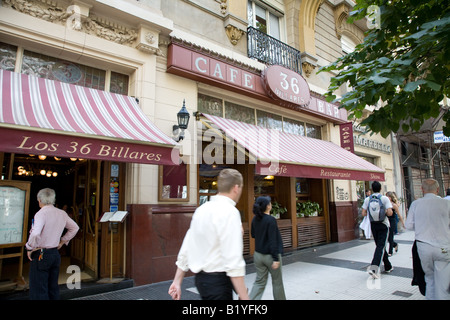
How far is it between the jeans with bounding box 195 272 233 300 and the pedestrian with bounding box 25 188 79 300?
2.72 m

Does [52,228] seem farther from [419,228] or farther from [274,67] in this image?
[274,67]

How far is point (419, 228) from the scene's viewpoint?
4.14 metres

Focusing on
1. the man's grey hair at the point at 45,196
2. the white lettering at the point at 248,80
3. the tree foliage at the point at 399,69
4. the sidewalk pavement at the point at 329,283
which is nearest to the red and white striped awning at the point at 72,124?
the man's grey hair at the point at 45,196

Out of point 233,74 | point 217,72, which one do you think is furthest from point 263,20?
point 217,72

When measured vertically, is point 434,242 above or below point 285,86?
below

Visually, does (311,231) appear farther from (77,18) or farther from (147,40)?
(77,18)

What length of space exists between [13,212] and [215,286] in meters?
4.28

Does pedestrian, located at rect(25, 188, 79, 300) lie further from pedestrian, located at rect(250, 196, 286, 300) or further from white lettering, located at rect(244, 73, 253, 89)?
white lettering, located at rect(244, 73, 253, 89)

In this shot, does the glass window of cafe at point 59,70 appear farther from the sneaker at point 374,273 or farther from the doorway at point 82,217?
the sneaker at point 374,273

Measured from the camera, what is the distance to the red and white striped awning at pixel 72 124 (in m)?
3.66

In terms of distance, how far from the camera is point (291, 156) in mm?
6809

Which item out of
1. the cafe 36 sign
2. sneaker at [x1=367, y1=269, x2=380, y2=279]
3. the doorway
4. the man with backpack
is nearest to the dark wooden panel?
the man with backpack

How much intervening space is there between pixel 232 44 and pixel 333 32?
20.0 feet
